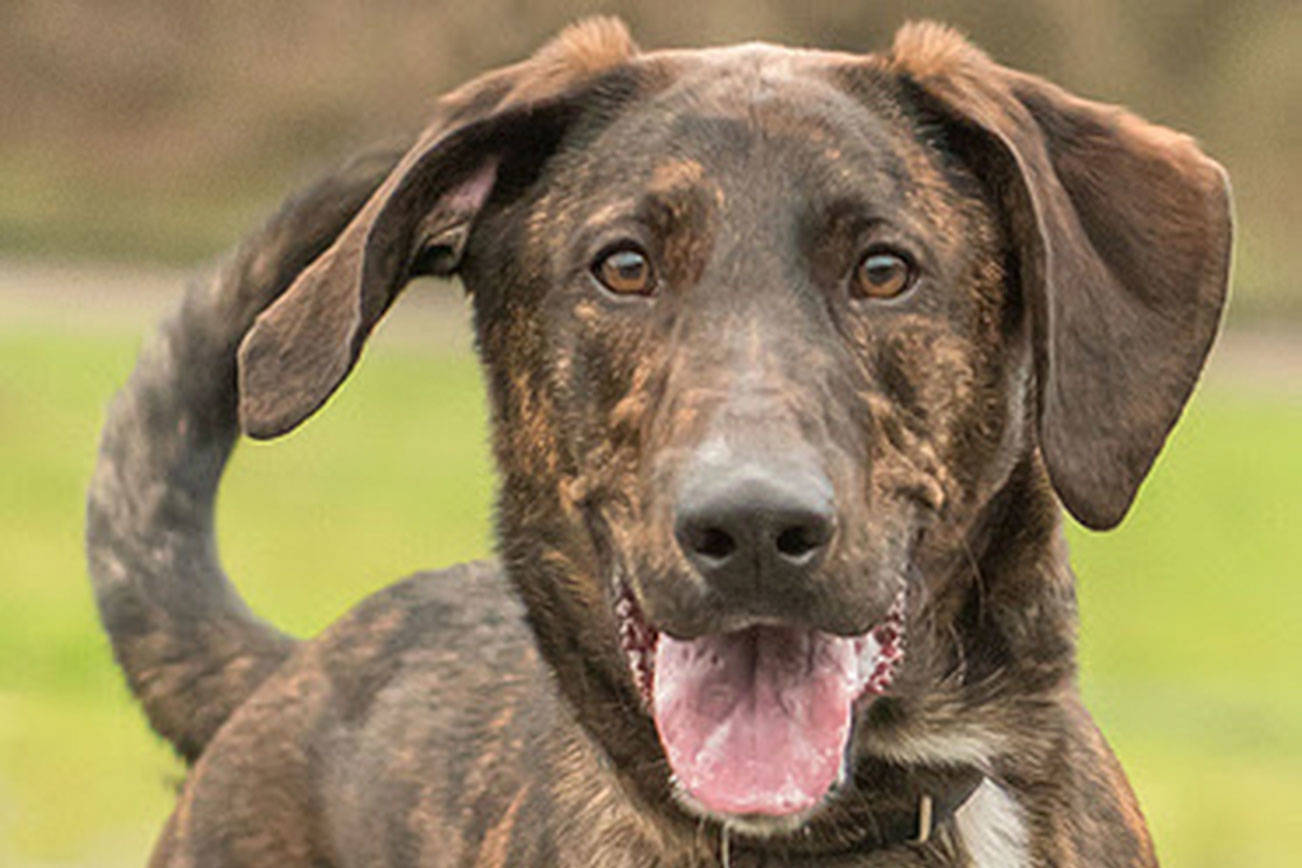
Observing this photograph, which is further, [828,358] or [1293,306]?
[1293,306]

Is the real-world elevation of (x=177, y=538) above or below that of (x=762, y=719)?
above

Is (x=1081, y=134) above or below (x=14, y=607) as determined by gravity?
above

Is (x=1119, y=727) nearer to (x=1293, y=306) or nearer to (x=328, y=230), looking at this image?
(x=328, y=230)

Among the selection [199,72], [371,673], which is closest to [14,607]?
[371,673]

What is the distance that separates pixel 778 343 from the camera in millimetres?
3648

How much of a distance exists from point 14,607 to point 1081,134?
1005 centimetres

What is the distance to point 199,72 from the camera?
33188 mm

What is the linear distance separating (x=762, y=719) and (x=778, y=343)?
0.52 metres

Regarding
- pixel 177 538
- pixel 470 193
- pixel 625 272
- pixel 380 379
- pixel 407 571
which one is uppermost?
pixel 470 193

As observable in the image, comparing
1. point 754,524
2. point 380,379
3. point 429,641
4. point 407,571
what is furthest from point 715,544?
point 380,379

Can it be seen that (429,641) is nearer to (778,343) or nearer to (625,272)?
(625,272)

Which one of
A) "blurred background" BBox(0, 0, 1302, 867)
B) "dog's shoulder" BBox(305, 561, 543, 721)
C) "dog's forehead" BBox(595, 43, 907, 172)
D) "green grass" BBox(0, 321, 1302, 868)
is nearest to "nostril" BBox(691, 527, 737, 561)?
"dog's forehead" BBox(595, 43, 907, 172)

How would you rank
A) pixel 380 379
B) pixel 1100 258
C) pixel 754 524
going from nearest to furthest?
pixel 754 524
pixel 1100 258
pixel 380 379

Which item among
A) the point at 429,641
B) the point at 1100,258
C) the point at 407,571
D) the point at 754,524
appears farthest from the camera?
the point at 407,571
